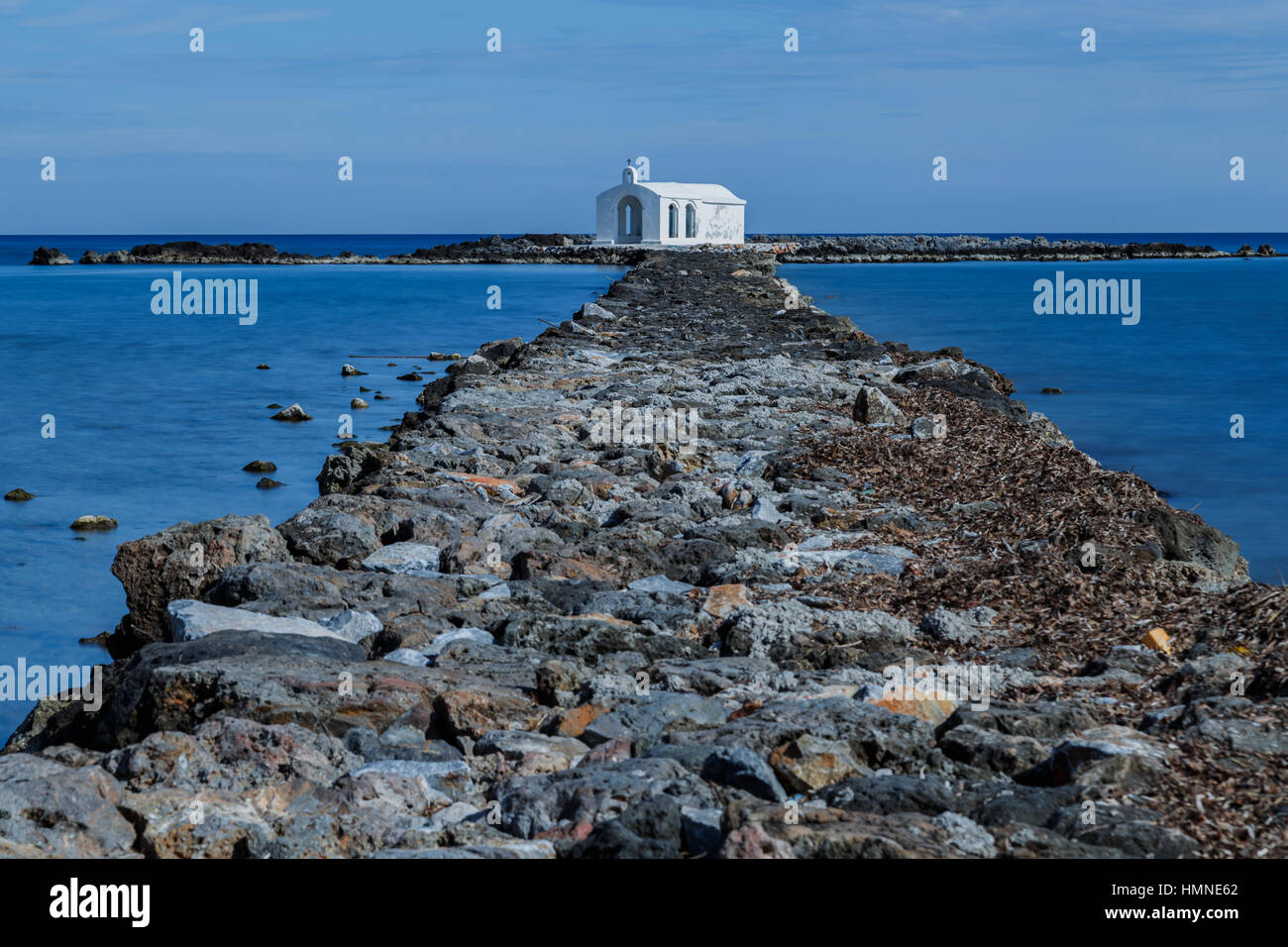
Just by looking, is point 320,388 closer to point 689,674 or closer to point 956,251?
point 689,674

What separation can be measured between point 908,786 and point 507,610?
2.64 m

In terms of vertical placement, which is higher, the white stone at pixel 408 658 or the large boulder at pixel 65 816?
the white stone at pixel 408 658

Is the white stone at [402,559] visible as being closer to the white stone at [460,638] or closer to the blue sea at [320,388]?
the white stone at [460,638]

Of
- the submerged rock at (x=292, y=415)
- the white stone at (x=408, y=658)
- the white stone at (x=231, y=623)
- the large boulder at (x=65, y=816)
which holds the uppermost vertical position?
the submerged rock at (x=292, y=415)

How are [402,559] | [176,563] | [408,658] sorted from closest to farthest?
[408,658]
[176,563]
[402,559]

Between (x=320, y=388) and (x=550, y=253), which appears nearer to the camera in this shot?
(x=320, y=388)

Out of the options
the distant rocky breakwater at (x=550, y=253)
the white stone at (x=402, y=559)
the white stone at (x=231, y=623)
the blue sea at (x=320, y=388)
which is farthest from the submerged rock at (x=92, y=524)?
the distant rocky breakwater at (x=550, y=253)

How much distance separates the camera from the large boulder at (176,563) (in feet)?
22.2

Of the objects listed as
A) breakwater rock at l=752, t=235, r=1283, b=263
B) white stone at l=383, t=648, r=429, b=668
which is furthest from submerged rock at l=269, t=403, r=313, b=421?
breakwater rock at l=752, t=235, r=1283, b=263

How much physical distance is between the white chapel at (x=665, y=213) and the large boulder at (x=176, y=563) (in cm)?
5907

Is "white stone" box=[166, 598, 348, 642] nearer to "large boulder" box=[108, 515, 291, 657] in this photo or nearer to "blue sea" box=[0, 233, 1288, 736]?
"large boulder" box=[108, 515, 291, 657]

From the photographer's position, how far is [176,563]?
267 inches

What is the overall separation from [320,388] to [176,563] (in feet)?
53.2

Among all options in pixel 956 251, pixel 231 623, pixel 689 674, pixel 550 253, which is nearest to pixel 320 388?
pixel 231 623
